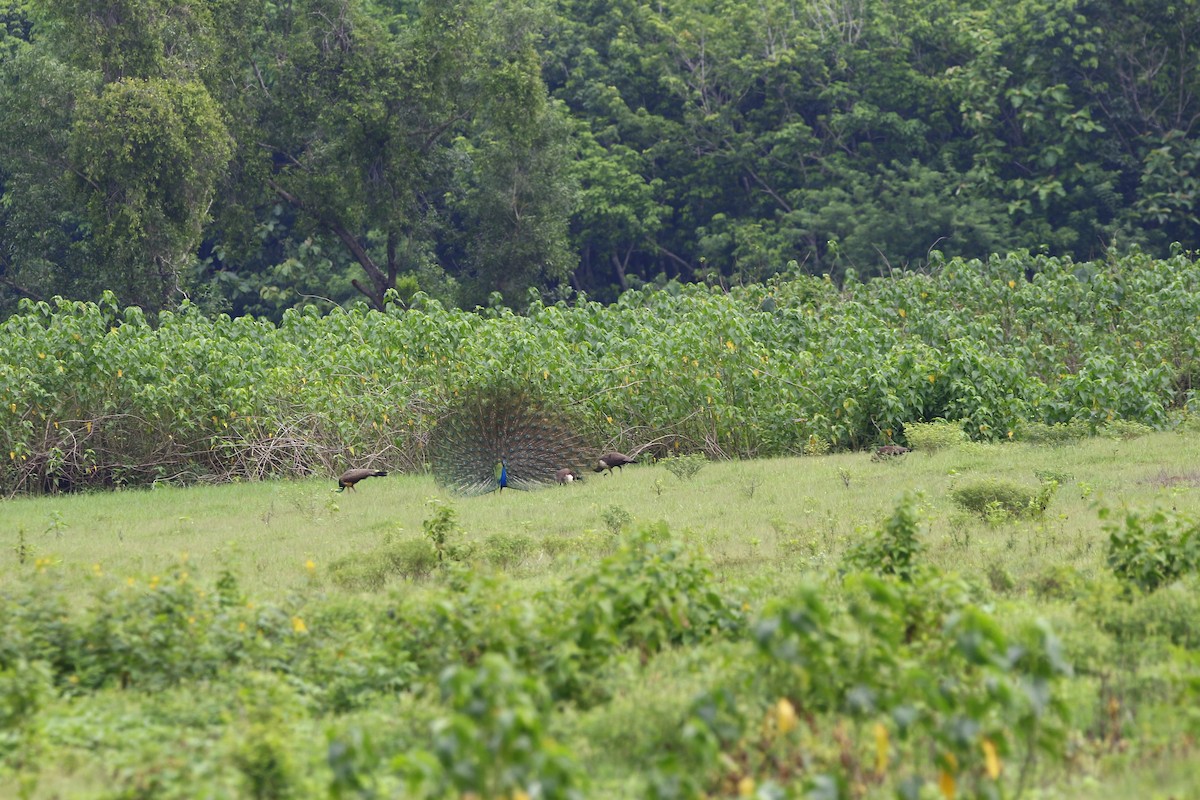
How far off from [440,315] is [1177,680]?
40.1ft

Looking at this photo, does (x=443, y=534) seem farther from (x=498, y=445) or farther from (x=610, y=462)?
(x=610, y=462)

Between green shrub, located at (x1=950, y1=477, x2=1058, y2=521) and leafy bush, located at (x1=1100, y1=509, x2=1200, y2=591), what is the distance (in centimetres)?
252

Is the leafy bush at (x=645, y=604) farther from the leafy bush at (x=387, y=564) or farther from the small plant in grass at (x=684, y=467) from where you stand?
the small plant in grass at (x=684, y=467)

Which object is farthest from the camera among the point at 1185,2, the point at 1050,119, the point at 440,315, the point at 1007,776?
the point at 1050,119

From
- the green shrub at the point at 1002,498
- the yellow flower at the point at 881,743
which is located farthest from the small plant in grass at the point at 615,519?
the yellow flower at the point at 881,743

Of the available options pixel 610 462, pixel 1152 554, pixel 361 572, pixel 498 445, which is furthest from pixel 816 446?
pixel 1152 554

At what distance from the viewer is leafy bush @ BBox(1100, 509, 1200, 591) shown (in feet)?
21.5

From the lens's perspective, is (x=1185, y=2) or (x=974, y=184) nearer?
(x=1185, y=2)

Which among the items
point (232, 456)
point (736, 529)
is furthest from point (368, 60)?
point (736, 529)

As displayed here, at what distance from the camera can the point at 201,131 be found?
25500 millimetres

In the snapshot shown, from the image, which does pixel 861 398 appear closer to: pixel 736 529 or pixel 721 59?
pixel 736 529

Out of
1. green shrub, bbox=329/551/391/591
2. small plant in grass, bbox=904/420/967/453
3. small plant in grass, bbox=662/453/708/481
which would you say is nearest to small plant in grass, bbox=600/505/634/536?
green shrub, bbox=329/551/391/591

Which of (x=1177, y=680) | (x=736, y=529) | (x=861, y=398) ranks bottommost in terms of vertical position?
(x=861, y=398)

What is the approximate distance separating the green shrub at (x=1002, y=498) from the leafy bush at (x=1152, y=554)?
252cm
